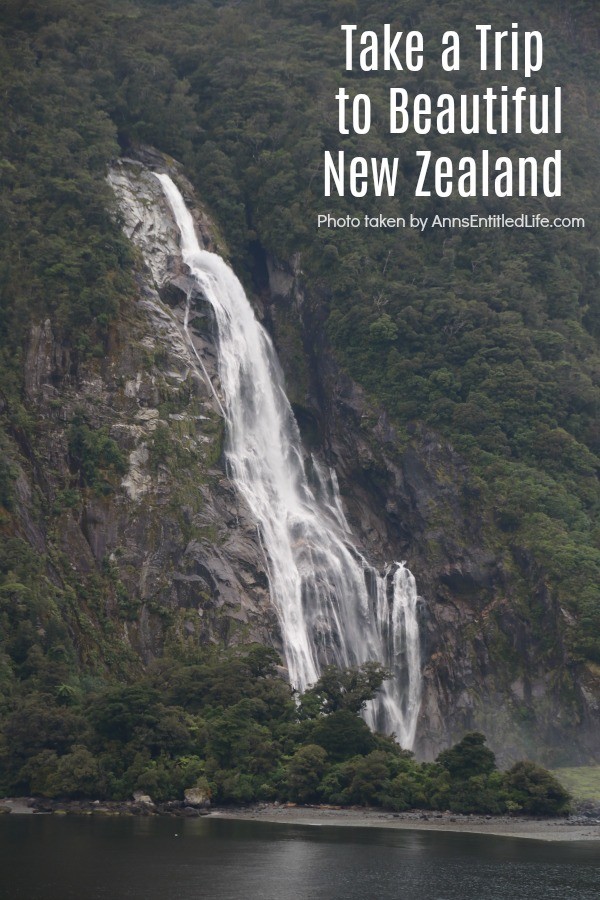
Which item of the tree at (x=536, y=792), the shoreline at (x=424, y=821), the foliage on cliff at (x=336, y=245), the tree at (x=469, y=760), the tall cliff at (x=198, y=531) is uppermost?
the foliage on cliff at (x=336, y=245)

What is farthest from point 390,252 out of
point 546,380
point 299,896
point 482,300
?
point 299,896

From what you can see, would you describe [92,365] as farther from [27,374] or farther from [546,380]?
[546,380]

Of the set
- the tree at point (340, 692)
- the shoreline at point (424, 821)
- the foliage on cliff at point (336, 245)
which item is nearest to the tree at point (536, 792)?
the shoreline at point (424, 821)

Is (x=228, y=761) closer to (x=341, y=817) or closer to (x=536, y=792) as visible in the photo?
(x=341, y=817)

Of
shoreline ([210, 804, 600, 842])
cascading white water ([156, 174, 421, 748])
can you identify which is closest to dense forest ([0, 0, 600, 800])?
shoreline ([210, 804, 600, 842])

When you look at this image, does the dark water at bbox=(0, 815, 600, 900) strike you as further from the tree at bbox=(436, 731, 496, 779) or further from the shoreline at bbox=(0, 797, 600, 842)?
the tree at bbox=(436, 731, 496, 779)

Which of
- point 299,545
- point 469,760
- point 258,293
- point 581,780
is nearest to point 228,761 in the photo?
point 469,760

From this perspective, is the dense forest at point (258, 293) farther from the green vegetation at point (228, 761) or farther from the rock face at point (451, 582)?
the rock face at point (451, 582)
